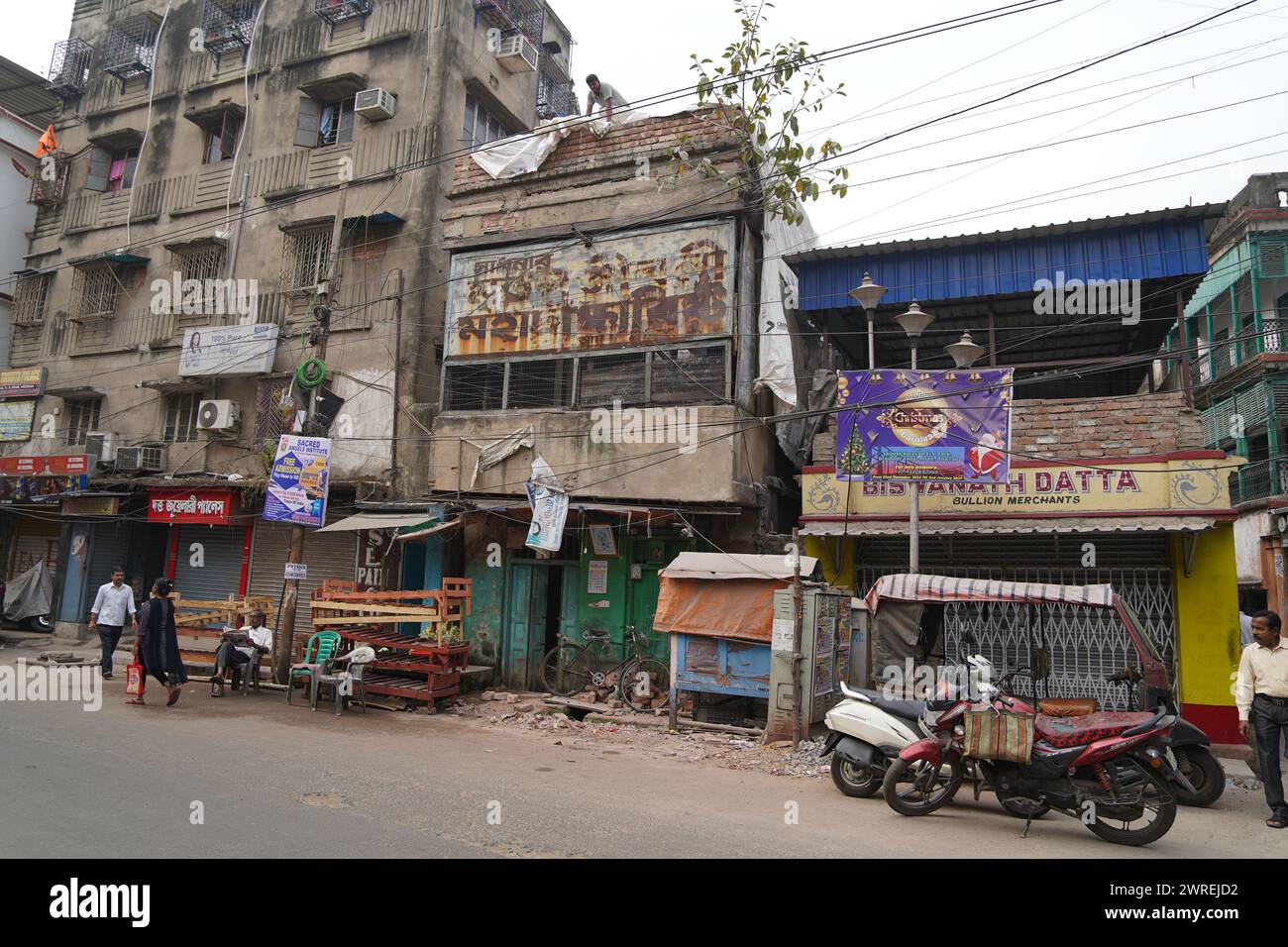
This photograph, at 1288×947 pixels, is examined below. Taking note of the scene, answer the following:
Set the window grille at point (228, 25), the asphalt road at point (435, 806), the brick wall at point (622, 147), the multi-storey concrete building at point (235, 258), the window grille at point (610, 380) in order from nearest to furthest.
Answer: the asphalt road at point (435, 806), the brick wall at point (622, 147), the window grille at point (610, 380), the multi-storey concrete building at point (235, 258), the window grille at point (228, 25)

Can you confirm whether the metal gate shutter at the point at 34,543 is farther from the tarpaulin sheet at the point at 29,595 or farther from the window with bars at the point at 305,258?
the window with bars at the point at 305,258

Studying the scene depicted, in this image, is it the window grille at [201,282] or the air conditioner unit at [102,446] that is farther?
the air conditioner unit at [102,446]

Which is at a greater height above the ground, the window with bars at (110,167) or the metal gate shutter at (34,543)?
the window with bars at (110,167)

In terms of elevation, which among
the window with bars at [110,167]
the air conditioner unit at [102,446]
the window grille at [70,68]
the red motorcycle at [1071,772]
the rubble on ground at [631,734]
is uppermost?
the window grille at [70,68]

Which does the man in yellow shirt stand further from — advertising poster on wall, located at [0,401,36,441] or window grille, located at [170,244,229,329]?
advertising poster on wall, located at [0,401,36,441]

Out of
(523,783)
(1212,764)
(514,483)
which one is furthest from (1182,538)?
(514,483)

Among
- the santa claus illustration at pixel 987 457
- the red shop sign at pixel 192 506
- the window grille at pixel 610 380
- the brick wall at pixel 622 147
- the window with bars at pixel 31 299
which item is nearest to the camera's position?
the santa claus illustration at pixel 987 457

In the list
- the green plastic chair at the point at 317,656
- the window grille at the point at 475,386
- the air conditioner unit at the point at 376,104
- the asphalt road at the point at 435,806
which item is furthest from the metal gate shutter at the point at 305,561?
the air conditioner unit at the point at 376,104

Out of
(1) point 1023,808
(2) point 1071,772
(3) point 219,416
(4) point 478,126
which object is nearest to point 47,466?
(3) point 219,416

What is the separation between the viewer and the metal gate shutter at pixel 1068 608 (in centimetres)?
1173

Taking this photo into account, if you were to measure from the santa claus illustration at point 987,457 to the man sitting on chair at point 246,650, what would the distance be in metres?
11.6

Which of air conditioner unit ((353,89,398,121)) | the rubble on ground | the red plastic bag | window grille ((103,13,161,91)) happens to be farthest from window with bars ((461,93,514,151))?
the red plastic bag

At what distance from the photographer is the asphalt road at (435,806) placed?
18.7 ft

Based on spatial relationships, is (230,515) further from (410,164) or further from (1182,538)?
(1182,538)
